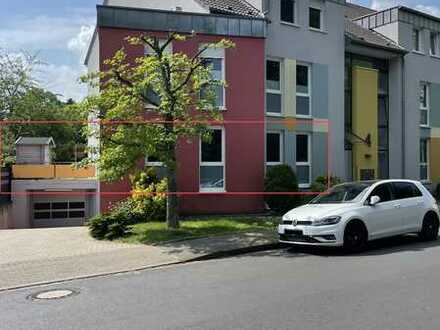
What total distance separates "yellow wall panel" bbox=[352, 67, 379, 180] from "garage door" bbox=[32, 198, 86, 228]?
12.9 m

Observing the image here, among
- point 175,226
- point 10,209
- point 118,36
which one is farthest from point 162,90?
point 10,209

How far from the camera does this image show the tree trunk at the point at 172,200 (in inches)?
583

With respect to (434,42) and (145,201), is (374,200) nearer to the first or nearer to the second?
(145,201)

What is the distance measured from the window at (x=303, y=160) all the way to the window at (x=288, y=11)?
4561 millimetres

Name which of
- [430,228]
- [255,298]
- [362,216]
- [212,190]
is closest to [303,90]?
[212,190]

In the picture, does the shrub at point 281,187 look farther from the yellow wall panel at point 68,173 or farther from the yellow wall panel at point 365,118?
the yellow wall panel at point 68,173

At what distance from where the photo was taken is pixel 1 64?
42.7m

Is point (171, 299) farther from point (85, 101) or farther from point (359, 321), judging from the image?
point (85, 101)

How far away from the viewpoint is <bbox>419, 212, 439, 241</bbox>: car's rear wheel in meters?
13.9

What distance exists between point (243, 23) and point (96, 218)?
934cm

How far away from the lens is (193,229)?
15.2 meters

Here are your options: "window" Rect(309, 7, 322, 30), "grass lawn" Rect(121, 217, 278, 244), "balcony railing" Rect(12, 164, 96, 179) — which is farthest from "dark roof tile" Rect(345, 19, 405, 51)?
"balcony railing" Rect(12, 164, 96, 179)

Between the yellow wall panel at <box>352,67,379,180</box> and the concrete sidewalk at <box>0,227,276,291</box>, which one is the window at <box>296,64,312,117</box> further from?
the concrete sidewalk at <box>0,227,276,291</box>

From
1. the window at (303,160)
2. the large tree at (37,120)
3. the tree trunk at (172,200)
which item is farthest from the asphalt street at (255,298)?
the large tree at (37,120)
